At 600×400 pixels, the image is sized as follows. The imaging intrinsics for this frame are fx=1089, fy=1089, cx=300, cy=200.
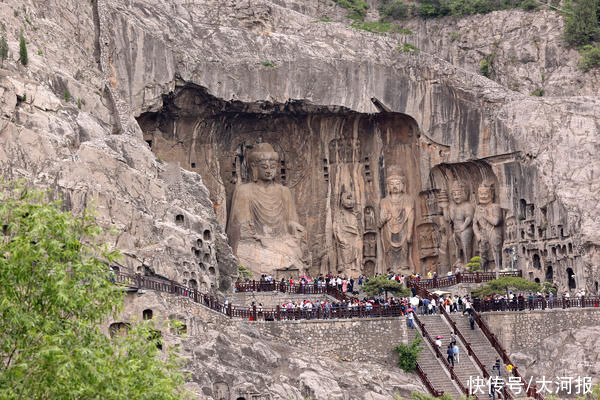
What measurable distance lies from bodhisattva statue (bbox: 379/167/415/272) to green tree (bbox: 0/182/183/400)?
102ft

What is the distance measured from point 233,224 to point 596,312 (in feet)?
59.3

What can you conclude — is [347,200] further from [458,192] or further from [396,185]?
[458,192]

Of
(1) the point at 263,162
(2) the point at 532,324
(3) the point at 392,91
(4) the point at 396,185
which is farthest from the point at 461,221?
(2) the point at 532,324

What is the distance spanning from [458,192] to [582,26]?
37.8ft

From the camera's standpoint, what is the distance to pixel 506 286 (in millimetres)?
43594

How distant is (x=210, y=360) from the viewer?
1363 inches

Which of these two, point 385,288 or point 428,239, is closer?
point 385,288

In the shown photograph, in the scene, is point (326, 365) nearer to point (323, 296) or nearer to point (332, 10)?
point (323, 296)

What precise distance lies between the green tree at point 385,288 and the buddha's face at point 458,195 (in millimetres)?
9331

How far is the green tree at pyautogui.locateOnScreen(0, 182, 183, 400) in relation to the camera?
67.4 ft

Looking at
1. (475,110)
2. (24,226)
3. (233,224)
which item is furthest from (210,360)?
(475,110)

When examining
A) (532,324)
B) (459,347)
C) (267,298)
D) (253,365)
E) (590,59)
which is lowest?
(253,365)

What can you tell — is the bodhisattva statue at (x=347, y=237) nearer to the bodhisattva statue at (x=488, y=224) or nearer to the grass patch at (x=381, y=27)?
the bodhisattva statue at (x=488, y=224)

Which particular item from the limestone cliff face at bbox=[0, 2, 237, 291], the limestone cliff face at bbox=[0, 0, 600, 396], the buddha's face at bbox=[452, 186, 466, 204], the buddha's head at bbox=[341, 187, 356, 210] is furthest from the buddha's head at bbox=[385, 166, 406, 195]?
the limestone cliff face at bbox=[0, 2, 237, 291]
